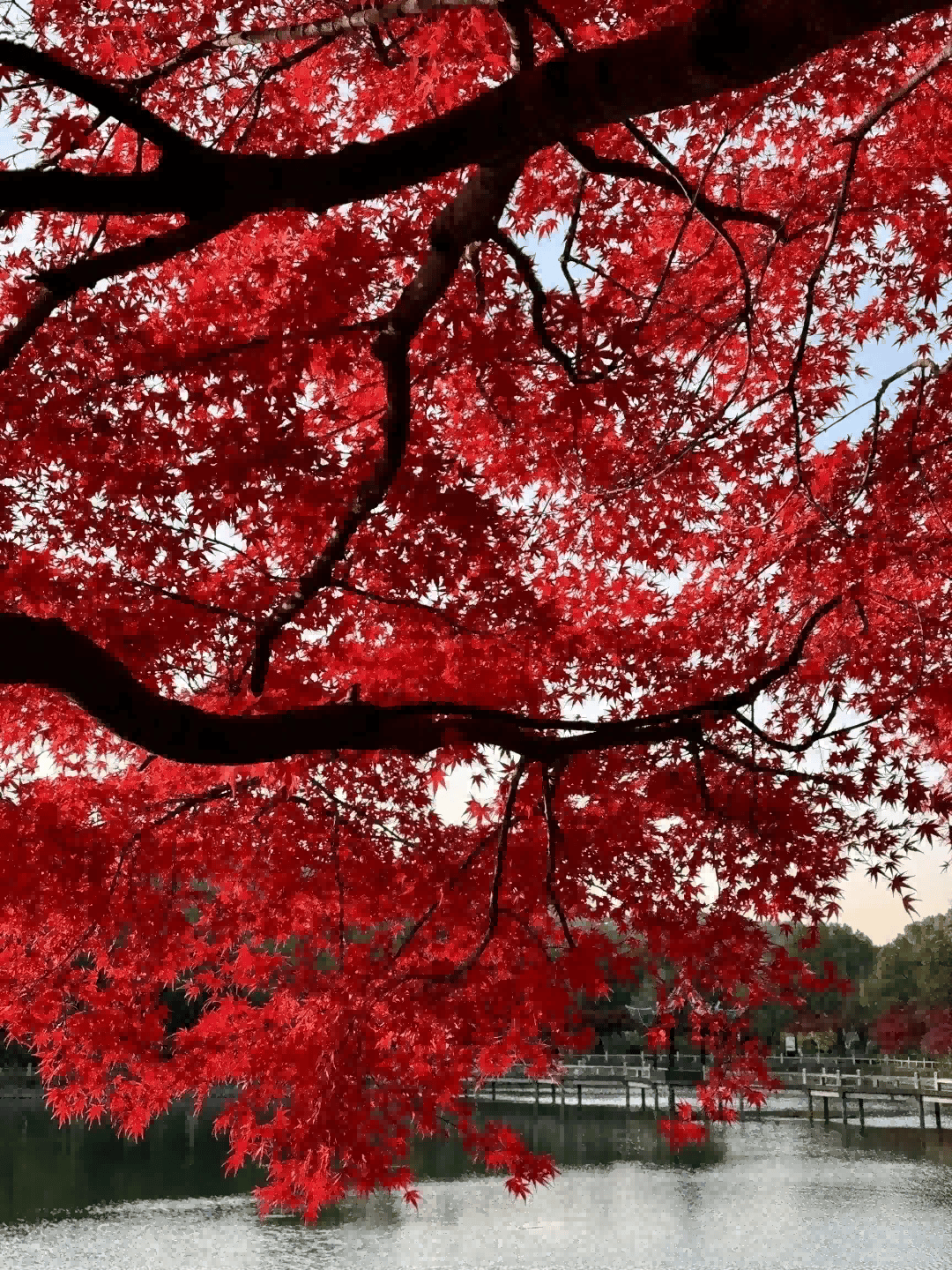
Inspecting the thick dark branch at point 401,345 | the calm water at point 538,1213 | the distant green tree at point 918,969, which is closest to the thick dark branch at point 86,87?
the thick dark branch at point 401,345

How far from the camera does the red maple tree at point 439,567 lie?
19.6 feet

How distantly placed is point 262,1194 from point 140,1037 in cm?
160

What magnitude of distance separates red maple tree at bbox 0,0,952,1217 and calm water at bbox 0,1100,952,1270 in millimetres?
19879

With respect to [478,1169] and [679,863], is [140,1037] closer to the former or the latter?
[679,863]

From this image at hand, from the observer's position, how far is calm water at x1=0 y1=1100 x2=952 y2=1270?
24.9 metres

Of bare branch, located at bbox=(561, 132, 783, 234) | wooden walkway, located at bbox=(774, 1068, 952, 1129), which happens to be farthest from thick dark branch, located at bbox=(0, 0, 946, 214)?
wooden walkway, located at bbox=(774, 1068, 952, 1129)

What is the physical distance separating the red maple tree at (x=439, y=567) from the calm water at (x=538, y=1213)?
1988cm

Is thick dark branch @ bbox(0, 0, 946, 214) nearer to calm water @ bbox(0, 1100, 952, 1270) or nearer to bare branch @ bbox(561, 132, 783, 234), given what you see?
bare branch @ bbox(561, 132, 783, 234)

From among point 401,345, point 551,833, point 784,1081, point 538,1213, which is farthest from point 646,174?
point 784,1081

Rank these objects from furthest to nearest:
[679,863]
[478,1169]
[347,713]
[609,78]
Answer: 1. [478,1169]
2. [679,863]
3. [347,713]
4. [609,78]

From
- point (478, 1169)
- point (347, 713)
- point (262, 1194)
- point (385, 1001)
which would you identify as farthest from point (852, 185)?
point (478, 1169)

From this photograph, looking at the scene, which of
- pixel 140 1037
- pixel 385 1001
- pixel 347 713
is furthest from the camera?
pixel 140 1037

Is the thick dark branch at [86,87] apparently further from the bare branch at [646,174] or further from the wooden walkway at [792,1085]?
the wooden walkway at [792,1085]

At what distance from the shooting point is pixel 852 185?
755 centimetres
